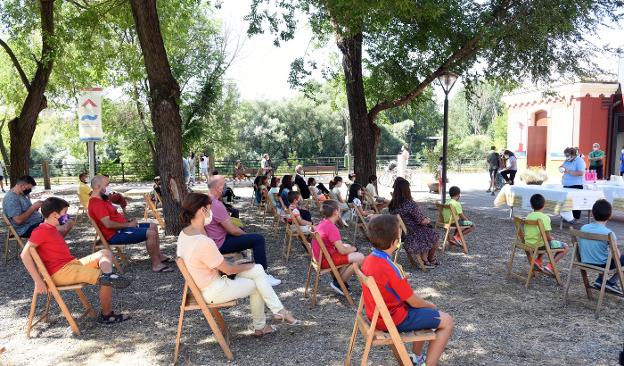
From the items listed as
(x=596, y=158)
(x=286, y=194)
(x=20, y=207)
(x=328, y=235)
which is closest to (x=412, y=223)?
(x=328, y=235)

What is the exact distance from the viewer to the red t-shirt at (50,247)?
4203mm

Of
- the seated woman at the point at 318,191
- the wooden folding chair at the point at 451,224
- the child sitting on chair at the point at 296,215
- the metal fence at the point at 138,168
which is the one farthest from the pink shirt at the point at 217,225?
the metal fence at the point at 138,168

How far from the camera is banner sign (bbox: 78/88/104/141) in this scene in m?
8.91

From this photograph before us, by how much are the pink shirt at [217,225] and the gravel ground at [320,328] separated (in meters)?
0.77

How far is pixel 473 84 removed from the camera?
11742 mm

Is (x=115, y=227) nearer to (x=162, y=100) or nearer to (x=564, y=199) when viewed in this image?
(x=162, y=100)

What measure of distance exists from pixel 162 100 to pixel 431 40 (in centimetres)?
606

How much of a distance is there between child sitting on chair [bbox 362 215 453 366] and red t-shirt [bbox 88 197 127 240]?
4.09 metres

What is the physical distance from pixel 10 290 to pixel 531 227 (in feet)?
20.3

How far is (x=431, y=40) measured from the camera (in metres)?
11.0

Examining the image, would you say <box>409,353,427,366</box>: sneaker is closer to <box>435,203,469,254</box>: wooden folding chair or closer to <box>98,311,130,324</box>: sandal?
<box>98,311,130,324</box>: sandal

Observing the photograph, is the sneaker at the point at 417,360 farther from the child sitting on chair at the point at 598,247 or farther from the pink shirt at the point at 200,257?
the child sitting on chair at the point at 598,247

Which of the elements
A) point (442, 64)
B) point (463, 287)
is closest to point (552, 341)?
point (463, 287)

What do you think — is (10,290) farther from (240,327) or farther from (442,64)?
(442,64)
